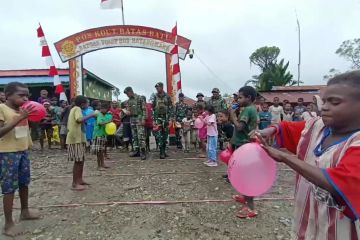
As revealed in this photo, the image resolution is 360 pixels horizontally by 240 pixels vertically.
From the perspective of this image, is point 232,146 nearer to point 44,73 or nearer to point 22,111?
point 22,111

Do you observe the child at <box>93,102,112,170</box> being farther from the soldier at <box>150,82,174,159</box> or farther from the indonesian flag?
the indonesian flag

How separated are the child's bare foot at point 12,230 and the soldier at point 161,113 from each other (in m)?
5.21

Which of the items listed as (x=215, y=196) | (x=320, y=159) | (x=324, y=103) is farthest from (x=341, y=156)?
(x=215, y=196)

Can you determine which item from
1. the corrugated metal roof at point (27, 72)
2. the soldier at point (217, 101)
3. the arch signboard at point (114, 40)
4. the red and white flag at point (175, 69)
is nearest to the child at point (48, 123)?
the arch signboard at point (114, 40)

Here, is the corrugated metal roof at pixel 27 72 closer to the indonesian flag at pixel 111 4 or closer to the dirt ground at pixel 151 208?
the indonesian flag at pixel 111 4

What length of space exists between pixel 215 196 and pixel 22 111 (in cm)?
316

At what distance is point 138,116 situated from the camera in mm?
9297

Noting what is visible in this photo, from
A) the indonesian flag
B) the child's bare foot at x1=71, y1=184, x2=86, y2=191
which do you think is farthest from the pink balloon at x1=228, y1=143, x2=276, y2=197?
the indonesian flag

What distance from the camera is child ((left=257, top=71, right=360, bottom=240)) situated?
1568 mm

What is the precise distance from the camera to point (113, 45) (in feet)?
41.6

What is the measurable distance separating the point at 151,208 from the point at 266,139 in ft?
9.90

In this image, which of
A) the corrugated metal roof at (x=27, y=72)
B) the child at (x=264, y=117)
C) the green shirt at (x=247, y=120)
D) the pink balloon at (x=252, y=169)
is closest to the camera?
the pink balloon at (x=252, y=169)

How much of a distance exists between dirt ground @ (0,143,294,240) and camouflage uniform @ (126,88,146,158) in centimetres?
189

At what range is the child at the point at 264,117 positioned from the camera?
10875mm
